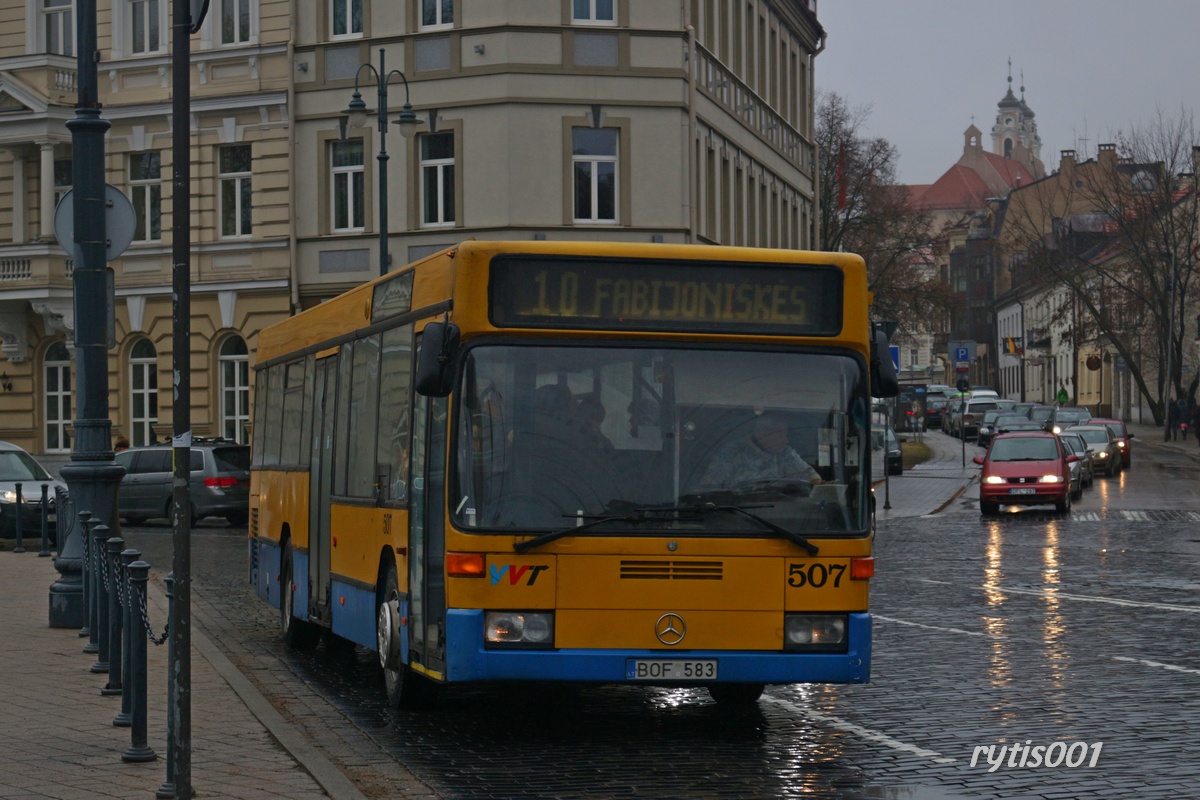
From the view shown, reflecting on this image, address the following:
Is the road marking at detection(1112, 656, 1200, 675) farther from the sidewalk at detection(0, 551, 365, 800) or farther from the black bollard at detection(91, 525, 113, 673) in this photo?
the black bollard at detection(91, 525, 113, 673)

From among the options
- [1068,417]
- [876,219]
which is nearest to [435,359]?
[1068,417]

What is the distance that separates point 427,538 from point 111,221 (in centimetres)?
498

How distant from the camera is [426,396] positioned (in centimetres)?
1057

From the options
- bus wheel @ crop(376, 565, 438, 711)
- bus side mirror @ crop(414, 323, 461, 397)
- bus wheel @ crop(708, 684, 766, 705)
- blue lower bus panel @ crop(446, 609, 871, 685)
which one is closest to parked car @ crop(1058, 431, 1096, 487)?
bus wheel @ crop(708, 684, 766, 705)

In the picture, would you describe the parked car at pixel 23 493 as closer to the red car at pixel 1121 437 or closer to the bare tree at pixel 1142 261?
the red car at pixel 1121 437

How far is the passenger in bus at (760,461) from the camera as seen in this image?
10227 millimetres

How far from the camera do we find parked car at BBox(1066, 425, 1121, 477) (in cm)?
5412

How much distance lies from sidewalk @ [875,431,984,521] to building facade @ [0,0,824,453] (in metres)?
7.31

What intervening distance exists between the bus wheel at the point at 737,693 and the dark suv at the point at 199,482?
22.4 metres

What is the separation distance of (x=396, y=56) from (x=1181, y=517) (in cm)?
1884

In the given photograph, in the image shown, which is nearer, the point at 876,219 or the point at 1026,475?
the point at 1026,475

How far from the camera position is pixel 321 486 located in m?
14.2

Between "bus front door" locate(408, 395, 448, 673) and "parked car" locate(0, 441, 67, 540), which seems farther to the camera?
"parked car" locate(0, 441, 67, 540)

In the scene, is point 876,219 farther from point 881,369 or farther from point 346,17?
point 881,369
